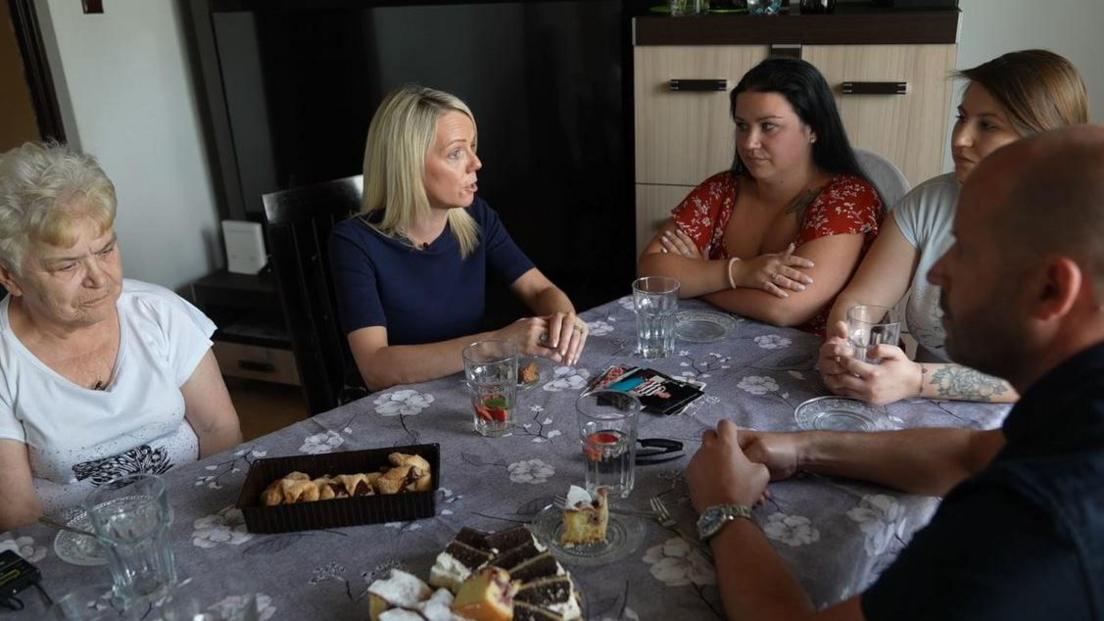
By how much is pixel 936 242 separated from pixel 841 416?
0.58 metres

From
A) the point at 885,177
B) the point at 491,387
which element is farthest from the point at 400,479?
the point at 885,177

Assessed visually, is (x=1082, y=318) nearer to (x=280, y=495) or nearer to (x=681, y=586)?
(x=681, y=586)

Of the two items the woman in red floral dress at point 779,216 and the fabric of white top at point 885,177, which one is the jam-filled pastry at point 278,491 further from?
the fabric of white top at point 885,177

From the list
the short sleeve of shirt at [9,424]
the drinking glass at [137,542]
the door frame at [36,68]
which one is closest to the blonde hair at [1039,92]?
the drinking glass at [137,542]

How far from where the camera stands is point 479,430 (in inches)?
56.2

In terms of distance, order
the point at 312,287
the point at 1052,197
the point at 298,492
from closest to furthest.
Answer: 1. the point at 1052,197
2. the point at 298,492
3. the point at 312,287

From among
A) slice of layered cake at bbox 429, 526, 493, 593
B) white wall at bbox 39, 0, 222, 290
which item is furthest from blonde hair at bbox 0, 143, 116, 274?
white wall at bbox 39, 0, 222, 290

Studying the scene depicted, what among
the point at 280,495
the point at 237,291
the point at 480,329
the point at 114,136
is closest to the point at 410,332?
the point at 480,329

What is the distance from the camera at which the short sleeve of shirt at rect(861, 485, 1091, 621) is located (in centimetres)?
71

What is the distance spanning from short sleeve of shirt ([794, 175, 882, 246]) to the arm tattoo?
516 millimetres

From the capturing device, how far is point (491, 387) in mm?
1438

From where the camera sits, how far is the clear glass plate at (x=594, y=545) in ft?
3.60

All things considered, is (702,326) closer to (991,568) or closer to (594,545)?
(594,545)

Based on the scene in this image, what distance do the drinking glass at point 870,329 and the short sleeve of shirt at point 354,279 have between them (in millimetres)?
986
